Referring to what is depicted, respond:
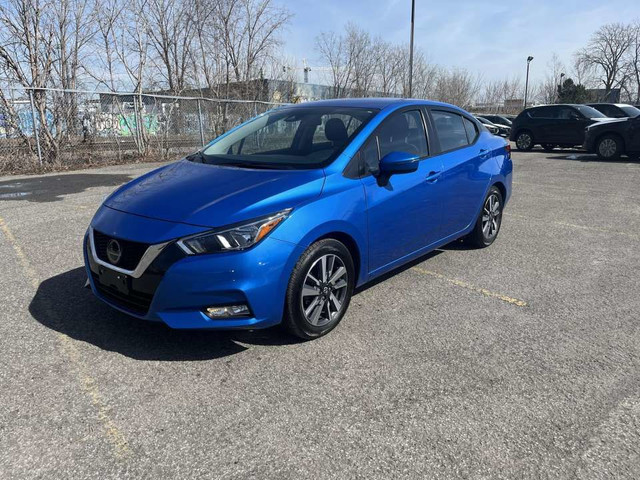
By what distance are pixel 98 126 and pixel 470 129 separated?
11709mm

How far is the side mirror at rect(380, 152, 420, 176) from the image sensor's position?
3531mm

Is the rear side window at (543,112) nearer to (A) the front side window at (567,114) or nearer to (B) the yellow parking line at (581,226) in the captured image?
(A) the front side window at (567,114)

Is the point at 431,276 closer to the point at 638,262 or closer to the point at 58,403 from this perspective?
the point at 638,262

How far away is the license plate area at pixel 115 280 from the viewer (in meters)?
2.94

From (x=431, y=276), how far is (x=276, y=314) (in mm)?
2075

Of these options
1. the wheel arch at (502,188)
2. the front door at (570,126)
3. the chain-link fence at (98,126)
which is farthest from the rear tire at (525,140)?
the wheel arch at (502,188)

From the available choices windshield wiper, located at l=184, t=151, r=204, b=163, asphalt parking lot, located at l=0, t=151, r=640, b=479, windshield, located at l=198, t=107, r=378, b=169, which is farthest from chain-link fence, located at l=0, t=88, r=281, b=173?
windshield, located at l=198, t=107, r=378, b=169

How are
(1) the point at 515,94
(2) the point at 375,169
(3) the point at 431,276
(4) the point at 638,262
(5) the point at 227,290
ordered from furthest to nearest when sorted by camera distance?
1. (1) the point at 515,94
2. (4) the point at 638,262
3. (3) the point at 431,276
4. (2) the point at 375,169
5. (5) the point at 227,290

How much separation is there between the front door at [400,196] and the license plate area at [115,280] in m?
1.71

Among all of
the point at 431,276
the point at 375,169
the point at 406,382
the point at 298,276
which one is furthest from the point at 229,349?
the point at 431,276

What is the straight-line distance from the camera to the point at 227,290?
278 cm

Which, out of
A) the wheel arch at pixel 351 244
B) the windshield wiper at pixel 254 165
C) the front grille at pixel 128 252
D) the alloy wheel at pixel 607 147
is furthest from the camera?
the alloy wheel at pixel 607 147

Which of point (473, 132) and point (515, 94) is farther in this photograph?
point (515, 94)

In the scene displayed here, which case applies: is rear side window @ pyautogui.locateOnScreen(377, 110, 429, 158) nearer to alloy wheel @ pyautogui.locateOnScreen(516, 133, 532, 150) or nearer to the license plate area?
the license plate area
